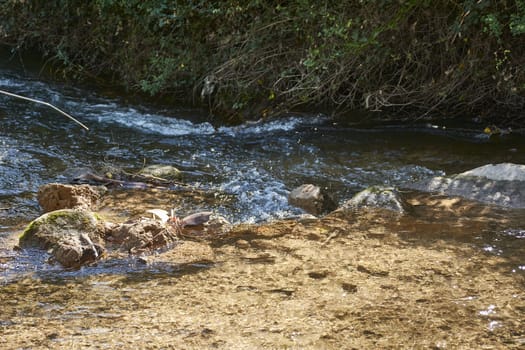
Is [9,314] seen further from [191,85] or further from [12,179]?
[191,85]

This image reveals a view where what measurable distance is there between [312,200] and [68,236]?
185 cm

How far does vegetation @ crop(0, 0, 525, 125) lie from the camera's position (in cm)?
735

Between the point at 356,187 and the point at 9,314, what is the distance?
336 centimetres

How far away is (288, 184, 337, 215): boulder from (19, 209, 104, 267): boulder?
155 centimetres

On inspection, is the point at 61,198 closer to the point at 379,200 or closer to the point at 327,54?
the point at 379,200

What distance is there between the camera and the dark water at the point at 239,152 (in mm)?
5824

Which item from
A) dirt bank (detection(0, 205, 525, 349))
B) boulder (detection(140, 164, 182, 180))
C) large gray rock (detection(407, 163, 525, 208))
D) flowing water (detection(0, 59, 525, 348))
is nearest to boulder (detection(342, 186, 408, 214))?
flowing water (detection(0, 59, 525, 348))

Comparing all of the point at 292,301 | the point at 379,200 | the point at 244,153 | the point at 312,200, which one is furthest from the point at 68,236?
the point at 244,153

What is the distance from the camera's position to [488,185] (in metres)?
5.57

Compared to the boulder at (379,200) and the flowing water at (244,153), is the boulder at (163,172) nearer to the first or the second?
the flowing water at (244,153)

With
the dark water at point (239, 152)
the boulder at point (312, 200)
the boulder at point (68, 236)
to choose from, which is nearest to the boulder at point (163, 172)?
the dark water at point (239, 152)

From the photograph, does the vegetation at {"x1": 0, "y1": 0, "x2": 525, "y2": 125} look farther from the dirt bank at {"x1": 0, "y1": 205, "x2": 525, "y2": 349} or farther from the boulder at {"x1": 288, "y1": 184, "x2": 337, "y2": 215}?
the dirt bank at {"x1": 0, "y1": 205, "x2": 525, "y2": 349}

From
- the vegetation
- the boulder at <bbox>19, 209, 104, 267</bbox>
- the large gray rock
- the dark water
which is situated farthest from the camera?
the vegetation

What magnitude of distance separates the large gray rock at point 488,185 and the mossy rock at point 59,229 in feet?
8.90
